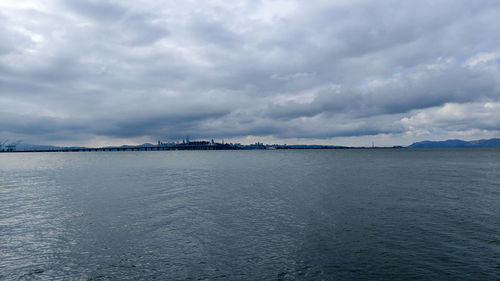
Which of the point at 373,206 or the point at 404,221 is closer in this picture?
the point at 404,221

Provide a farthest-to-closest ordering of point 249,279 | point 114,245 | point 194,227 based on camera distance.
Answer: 1. point 194,227
2. point 114,245
3. point 249,279

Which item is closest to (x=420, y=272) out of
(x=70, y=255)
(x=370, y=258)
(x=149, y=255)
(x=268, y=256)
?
(x=370, y=258)

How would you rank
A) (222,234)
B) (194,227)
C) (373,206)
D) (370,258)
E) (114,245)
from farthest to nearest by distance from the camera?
(373,206) → (194,227) → (222,234) → (114,245) → (370,258)

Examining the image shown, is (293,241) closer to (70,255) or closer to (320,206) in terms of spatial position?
(320,206)

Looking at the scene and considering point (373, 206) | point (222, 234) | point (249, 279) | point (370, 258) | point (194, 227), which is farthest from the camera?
point (373, 206)

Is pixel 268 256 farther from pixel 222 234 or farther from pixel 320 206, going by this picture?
pixel 320 206

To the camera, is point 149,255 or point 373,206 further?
point 373,206

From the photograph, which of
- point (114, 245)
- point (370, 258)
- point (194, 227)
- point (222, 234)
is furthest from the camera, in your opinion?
point (194, 227)

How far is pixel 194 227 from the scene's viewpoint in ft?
72.4

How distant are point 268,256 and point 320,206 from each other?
49.0 feet

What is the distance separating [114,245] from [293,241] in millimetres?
12120

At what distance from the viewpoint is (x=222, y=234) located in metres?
20.3

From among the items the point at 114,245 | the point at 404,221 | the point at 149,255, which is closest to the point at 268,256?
the point at 149,255

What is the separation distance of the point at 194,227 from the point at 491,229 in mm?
23219
